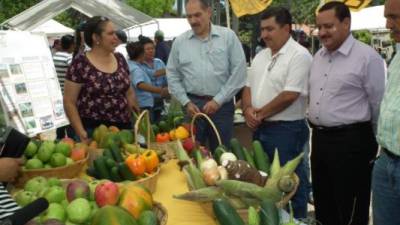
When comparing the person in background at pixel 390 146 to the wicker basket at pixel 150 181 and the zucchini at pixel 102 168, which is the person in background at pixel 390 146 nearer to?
the wicker basket at pixel 150 181

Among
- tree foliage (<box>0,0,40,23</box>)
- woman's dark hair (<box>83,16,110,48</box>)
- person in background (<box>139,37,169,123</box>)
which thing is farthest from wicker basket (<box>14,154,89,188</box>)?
tree foliage (<box>0,0,40,23</box>)

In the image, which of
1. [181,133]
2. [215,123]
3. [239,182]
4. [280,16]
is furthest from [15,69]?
[239,182]

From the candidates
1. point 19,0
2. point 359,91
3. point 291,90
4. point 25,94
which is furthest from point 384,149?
point 19,0

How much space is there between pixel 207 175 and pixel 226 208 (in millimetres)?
469

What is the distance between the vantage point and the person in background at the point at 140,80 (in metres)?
6.52

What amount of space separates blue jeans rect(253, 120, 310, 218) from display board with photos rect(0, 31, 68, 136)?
2.94 meters

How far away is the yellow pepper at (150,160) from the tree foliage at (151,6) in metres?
36.3

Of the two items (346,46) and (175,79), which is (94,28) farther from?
(346,46)

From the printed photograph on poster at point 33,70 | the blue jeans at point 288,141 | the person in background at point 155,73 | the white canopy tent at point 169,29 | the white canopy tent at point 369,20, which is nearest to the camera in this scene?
the blue jeans at point 288,141

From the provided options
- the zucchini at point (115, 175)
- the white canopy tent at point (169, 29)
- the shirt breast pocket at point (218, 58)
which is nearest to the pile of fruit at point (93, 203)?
the zucchini at point (115, 175)

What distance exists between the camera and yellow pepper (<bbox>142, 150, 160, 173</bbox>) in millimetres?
2803

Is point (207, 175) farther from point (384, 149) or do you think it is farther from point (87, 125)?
point (87, 125)

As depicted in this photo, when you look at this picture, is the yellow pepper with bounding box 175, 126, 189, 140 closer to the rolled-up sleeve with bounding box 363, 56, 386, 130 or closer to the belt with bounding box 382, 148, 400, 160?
the rolled-up sleeve with bounding box 363, 56, 386, 130

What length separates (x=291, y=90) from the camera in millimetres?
→ 3680
